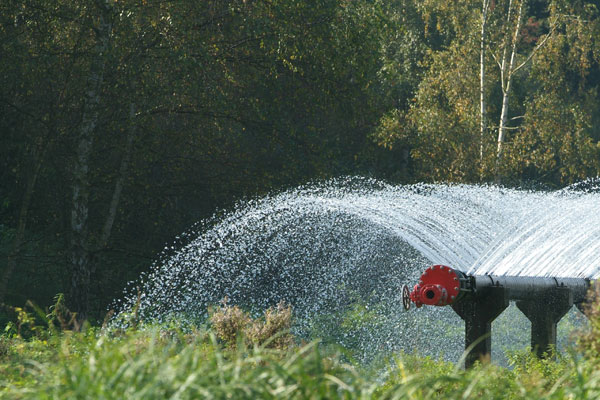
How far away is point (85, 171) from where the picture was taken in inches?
462

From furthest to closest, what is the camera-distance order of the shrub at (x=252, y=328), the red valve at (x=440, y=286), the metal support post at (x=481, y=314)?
1. the metal support post at (x=481, y=314)
2. the red valve at (x=440, y=286)
3. the shrub at (x=252, y=328)

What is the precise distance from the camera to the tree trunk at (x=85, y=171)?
11.4m

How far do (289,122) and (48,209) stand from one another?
4.03m

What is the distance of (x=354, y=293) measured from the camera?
13.8 m

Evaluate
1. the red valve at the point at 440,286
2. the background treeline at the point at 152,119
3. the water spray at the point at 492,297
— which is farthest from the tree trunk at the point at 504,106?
the red valve at the point at 440,286

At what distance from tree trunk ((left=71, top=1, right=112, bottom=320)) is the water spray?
5.88 m

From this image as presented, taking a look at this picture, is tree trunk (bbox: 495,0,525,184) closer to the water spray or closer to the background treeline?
the background treeline

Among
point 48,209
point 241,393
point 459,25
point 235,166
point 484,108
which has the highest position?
point 459,25

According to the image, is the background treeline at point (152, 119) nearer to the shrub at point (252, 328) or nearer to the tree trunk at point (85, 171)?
the tree trunk at point (85, 171)

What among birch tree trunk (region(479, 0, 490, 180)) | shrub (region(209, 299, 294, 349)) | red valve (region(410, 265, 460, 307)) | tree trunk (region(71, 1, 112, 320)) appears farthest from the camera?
birch tree trunk (region(479, 0, 490, 180))

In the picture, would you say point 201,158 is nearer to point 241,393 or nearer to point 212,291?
point 212,291

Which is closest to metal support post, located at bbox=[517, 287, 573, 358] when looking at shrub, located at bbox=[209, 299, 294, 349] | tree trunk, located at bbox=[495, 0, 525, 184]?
shrub, located at bbox=[209, 299, 294, 349]

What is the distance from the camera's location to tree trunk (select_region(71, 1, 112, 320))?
11366 mm

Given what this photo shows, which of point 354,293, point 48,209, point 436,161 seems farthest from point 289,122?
point 436,161
